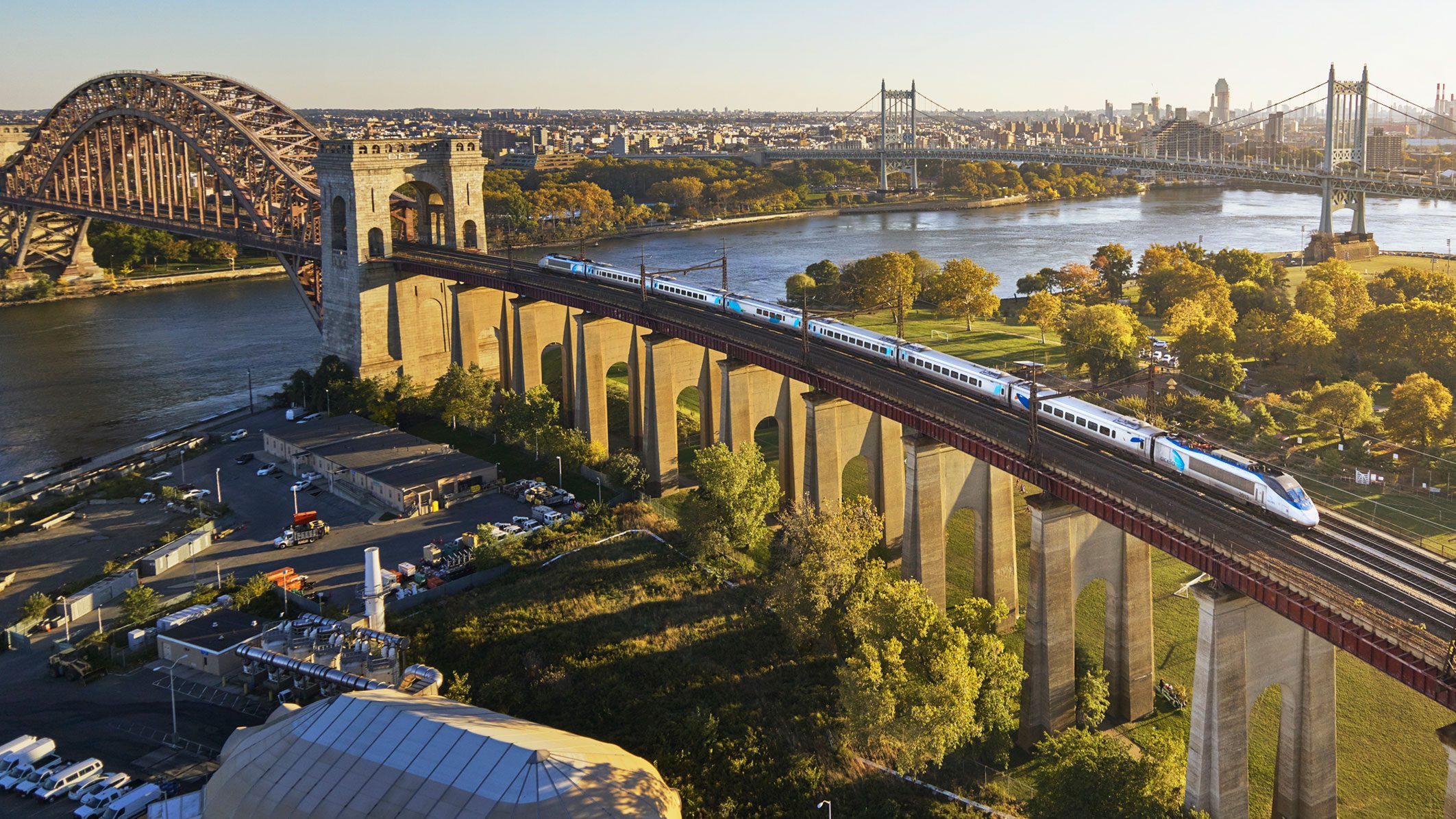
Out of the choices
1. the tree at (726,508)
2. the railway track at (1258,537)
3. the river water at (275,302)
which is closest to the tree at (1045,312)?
the river water at (275,302)

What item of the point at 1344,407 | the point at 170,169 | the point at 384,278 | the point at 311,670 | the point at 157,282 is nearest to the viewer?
the point at 311,670

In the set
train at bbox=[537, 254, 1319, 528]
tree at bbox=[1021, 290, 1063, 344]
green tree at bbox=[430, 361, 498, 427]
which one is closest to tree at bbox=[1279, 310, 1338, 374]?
tree at bbox=[1021, 290, 1063, 344]

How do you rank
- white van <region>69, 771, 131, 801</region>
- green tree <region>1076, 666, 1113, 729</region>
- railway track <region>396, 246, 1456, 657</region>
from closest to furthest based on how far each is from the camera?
railway track <region>396, 246, 1456, 657</region>
white van <region>69, 771, 131, 801</region>
green tree <region>1076, 666, 1113, 729</region>

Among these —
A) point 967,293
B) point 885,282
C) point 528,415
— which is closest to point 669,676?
point 528,415

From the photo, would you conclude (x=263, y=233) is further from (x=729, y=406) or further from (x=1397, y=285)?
(x=1397, y=285)

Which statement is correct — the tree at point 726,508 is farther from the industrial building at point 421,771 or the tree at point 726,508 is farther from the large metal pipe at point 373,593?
the industrial building at point 421,771

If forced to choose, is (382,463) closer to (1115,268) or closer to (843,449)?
(843,449)

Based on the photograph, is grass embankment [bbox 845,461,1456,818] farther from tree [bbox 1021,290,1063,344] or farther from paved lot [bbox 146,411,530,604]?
tree [bbox 1021,290,1063,344]
